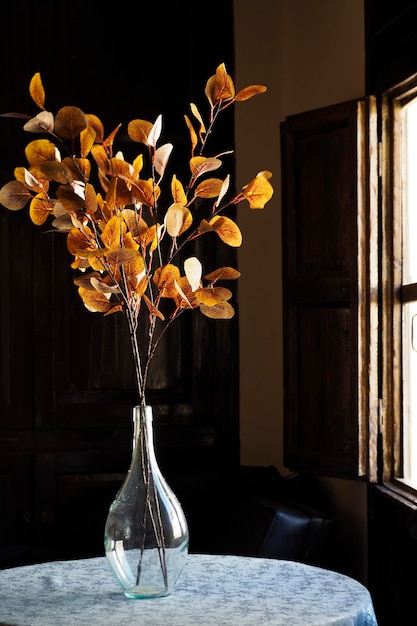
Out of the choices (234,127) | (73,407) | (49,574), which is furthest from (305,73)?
(49,574)

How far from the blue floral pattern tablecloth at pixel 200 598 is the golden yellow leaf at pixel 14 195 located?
0.70 metres

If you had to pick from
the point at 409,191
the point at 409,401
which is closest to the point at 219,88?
the point at 409,191

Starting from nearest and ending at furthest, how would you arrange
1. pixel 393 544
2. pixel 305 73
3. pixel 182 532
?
pixel 182 532 < pixel 393 544 < pixel 305 73

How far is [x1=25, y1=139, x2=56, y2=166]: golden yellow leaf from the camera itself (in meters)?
1.74

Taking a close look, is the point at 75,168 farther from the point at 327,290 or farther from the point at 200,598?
the point at 327,290

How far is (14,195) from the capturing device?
178cm

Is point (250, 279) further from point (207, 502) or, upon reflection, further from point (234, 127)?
point (207, 502)

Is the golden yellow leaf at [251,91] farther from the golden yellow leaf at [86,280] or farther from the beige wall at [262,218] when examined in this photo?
the beige wall at [262,218]

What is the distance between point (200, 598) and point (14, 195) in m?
0.79

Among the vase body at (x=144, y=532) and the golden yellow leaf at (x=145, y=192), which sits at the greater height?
the golden yellow leaf at (x=145, y=192)

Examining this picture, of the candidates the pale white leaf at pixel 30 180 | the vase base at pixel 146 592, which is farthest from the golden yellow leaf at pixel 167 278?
the vase base at pixel 146 592

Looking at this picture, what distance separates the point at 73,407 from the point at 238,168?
112 centimetres

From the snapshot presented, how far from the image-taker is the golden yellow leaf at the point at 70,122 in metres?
1.71

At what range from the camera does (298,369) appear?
331 cm
